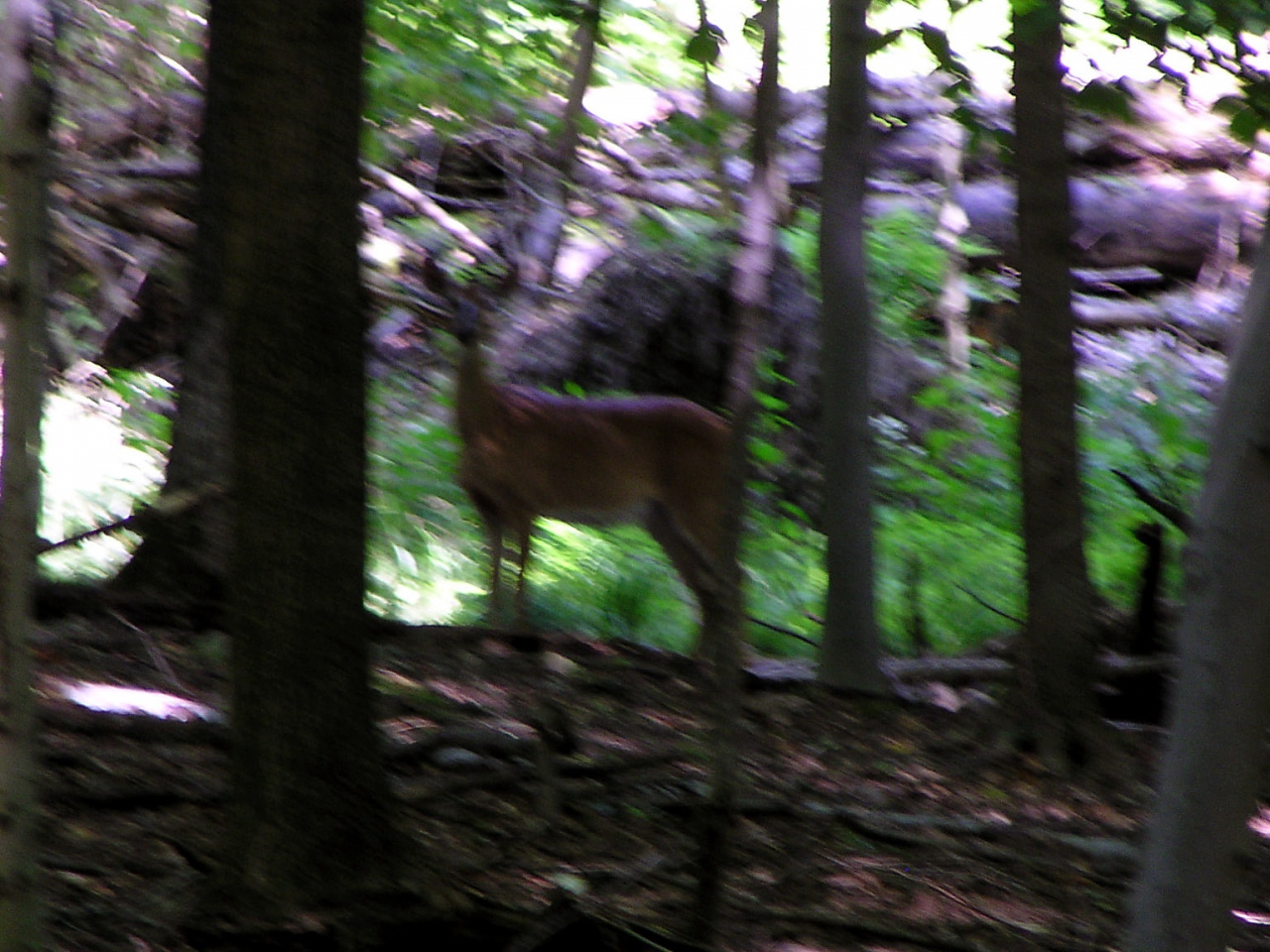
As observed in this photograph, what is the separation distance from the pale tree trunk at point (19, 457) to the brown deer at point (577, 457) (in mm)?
6500

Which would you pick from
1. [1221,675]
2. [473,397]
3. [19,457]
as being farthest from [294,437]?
[473,397]

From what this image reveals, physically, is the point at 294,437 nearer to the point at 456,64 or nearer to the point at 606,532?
the point at 456,64

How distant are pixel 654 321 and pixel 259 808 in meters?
8.87

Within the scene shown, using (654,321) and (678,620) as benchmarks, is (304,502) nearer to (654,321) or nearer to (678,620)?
(678,620)

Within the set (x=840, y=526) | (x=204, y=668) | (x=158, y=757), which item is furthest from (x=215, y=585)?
(x=840, y=526)

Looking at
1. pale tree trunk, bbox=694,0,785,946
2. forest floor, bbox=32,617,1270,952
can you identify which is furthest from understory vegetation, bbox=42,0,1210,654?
pale tree trunk, bbox=694,0,785,946

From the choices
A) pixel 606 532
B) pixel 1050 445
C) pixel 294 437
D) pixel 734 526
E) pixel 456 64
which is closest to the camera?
pixel 294 437

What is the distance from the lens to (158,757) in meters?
4.93

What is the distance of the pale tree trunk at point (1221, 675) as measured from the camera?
8.88 feet

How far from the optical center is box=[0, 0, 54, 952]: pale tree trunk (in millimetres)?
2877

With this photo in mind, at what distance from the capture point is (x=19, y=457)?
9.48 feet

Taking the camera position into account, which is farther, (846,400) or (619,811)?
(846,400)

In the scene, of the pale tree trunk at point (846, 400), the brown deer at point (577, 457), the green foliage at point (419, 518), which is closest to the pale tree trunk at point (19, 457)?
the pale tree trunk at point (846, 400)

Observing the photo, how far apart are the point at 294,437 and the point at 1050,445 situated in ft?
15.2
